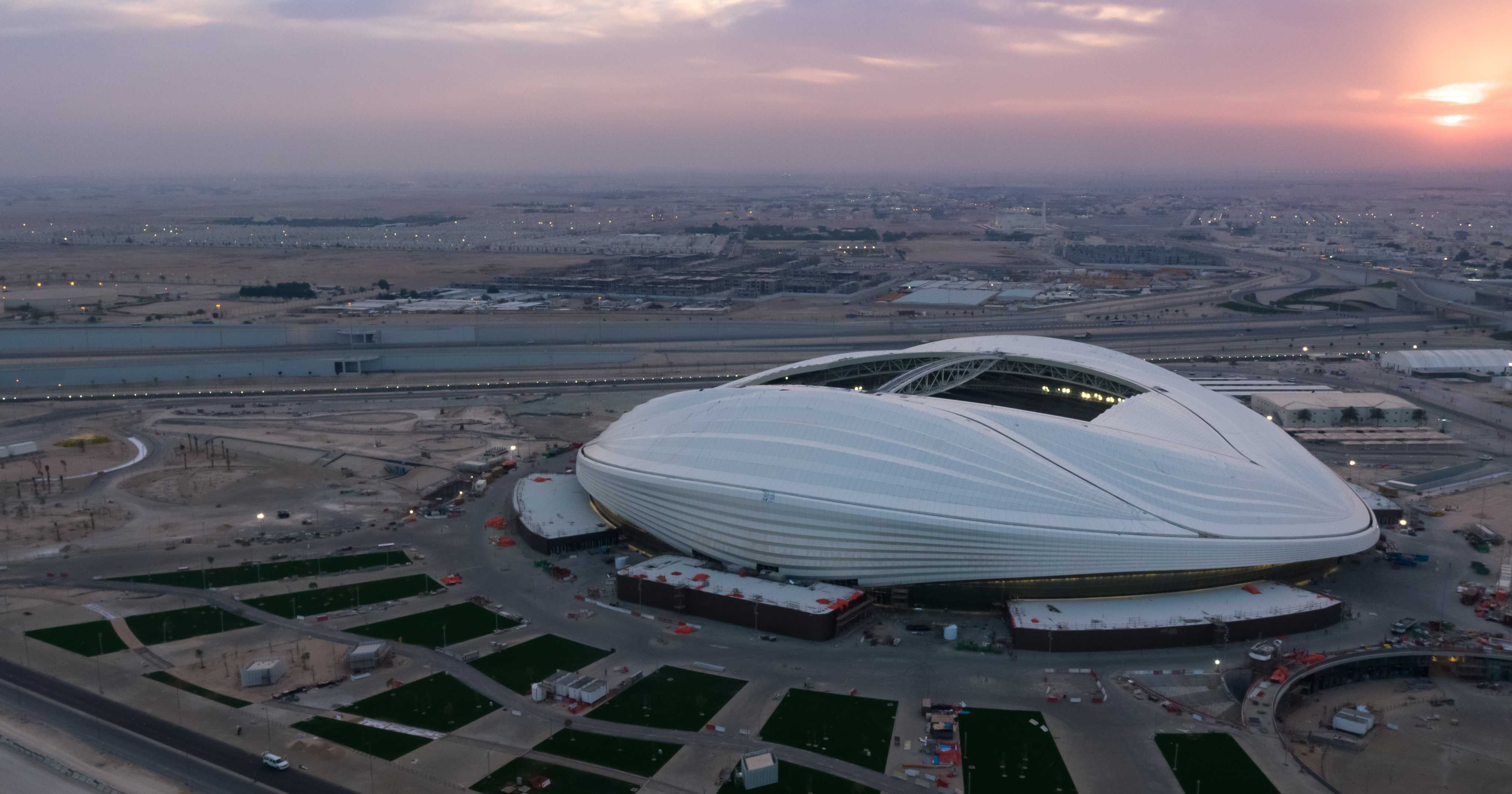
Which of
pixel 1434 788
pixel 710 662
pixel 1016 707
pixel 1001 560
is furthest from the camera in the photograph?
pixel 1001 560

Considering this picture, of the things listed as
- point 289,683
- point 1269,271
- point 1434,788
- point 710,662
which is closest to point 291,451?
point 289,683

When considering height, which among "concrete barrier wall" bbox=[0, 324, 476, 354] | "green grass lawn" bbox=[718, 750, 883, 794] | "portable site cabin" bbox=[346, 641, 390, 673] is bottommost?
"green grass lawn" bbox=[718, 750, 883, 794]

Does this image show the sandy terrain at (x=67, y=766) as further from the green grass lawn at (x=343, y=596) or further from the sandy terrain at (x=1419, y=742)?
the sandy terrain at (x=1419, y=742)

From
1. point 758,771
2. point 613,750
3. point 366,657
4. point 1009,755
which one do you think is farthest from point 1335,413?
point 366,657

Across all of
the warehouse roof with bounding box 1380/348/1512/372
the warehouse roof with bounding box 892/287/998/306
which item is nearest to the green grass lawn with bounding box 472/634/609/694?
the warehouse roof with bounding box 1380/348/1512/372

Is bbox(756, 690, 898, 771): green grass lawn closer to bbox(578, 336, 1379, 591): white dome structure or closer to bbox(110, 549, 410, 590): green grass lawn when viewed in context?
bbox(578, 336, 1379, 591): white dome structure

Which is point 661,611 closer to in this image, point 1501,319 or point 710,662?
point 710,662

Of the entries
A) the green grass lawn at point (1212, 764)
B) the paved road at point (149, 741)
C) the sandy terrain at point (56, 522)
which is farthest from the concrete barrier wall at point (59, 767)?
the green grass lawn at point (1212, 764)
